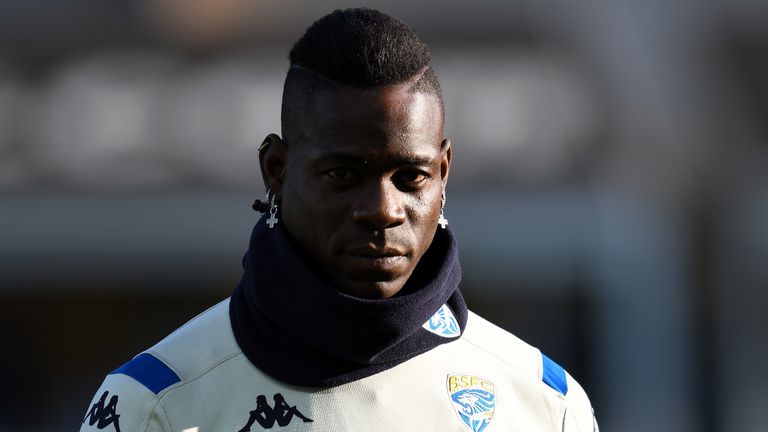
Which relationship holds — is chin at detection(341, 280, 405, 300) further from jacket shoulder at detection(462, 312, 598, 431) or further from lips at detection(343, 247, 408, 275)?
jacket shoulder at detection(462, 312, 598, 431)

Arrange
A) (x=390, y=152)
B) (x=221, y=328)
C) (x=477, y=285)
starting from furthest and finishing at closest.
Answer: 1. (x=477, y=285)
2. (x=221, y=328)
3. (x=390, y=152)

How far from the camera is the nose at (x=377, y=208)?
2.58 metres

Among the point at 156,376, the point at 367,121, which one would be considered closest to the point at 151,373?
the point at 156,376

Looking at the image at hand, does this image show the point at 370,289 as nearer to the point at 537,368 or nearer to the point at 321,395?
the point at 321,395

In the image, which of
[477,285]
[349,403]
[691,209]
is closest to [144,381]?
[349,403]

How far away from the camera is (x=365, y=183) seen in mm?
2604

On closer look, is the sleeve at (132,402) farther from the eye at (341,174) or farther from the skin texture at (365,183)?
the eye at (341,174)

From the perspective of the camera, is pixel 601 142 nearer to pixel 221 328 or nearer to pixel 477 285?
pixel 477 285

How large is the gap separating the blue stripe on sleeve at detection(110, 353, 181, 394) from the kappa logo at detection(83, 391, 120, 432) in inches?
2.4

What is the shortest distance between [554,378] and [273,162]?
0.75 metres

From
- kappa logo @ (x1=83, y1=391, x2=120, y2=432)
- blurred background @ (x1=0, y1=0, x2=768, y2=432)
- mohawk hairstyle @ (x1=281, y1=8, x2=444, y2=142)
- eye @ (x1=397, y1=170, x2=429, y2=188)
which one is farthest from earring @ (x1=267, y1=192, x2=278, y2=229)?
blurred background @ (x1=0, y1=0, x2=768, y2=432)

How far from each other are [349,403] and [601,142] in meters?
7.08

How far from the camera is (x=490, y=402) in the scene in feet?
9.21

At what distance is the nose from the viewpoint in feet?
8.46
